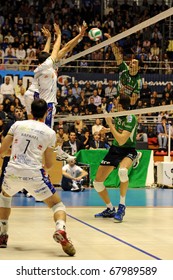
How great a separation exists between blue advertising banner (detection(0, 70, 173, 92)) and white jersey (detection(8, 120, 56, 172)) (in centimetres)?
1516

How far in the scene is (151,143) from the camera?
830 inches

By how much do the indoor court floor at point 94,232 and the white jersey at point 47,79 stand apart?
2017mm

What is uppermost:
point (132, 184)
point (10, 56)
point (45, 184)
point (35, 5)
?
point (35, 5)

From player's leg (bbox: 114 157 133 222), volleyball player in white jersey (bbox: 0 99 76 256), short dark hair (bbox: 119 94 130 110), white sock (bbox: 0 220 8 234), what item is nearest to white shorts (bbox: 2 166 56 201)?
volleyball player in white jersey (bbox: 0 99 76 256)

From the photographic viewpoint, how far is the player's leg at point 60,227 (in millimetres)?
6570

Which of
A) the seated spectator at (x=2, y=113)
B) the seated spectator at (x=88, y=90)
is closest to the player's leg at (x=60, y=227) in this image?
the seated spectator at (x=2, y=113)

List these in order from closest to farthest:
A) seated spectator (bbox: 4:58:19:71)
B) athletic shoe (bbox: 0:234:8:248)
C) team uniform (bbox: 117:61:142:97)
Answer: athletic shoe (bbox: 0:234:8:248) → team uniform (bbox: 117:61:142:97) → seated spectator (bbox: 4:58:19:71)

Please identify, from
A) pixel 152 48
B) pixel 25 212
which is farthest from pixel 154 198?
pixel 152 48

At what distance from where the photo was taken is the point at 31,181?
22.5 feet

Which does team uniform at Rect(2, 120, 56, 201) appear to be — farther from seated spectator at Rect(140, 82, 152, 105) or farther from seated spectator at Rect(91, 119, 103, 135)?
seated spectator at Rect(140, 82, 152, 105)

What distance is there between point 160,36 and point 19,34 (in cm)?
643

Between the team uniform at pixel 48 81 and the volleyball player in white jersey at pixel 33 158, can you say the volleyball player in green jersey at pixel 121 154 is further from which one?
the volleyball player in white jersey at pixel 33 158

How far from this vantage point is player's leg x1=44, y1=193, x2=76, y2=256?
6.57 m

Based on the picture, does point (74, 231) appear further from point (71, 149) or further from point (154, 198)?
point (71, 149)
